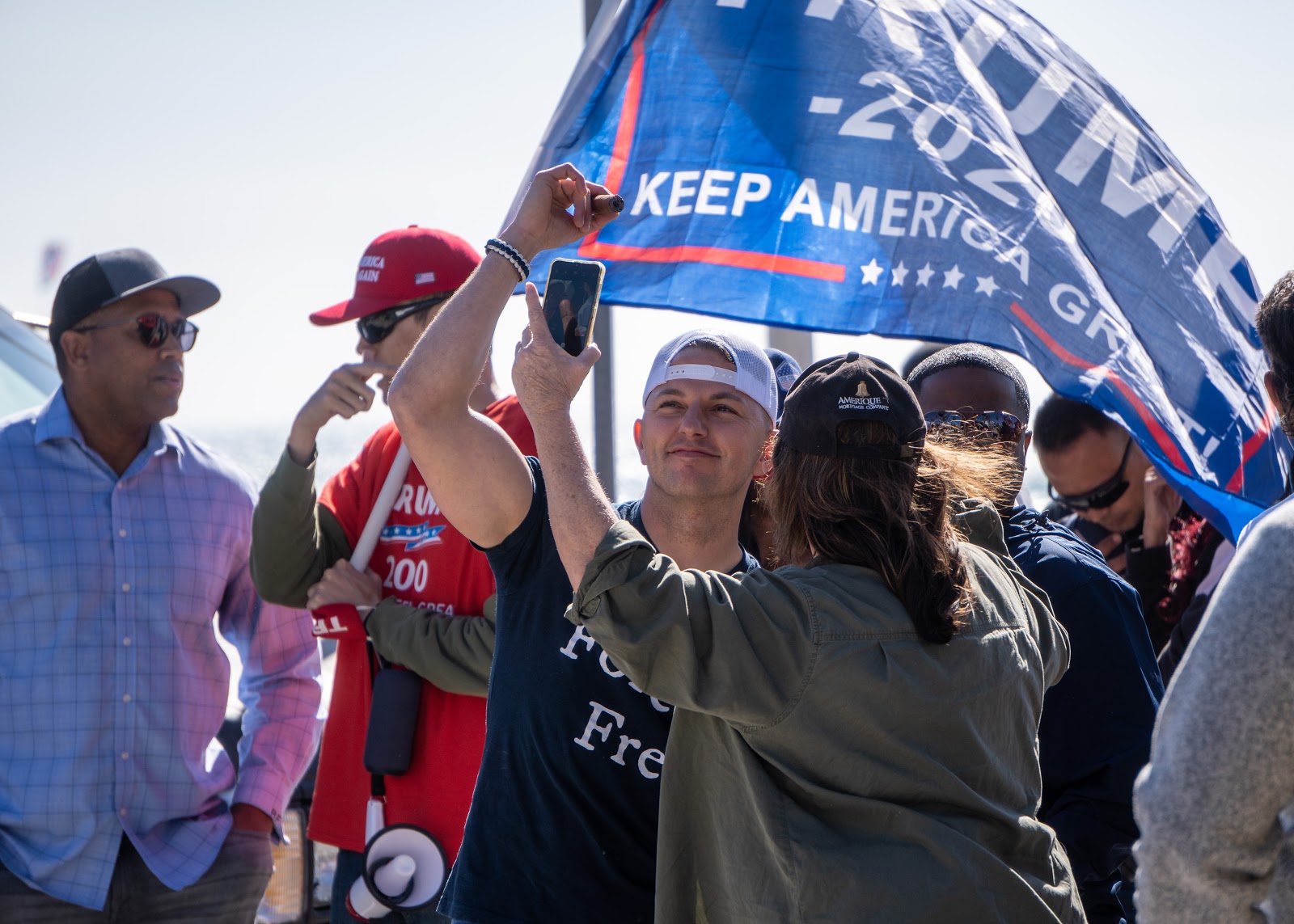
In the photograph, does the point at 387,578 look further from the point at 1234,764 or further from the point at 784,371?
the point at 1234,764

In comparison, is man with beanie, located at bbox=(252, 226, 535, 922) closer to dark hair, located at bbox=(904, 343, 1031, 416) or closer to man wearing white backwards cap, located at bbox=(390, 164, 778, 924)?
man wearing white backwards cap, located at bbox=(390, 164, 778, 924)

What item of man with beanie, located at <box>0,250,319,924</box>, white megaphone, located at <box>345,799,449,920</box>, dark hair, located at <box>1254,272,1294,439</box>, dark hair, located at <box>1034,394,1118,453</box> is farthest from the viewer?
dark hair, located at <box>1034,394,1118,453</box>

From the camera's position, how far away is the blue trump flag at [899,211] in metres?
3.61

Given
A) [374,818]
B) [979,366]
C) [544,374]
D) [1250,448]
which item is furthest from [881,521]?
[1250,448]

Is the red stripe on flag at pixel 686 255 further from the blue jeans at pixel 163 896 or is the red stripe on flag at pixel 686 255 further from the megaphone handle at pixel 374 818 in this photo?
the blue jeans at pixel 163 896

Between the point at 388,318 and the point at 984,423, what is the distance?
173 centimetres

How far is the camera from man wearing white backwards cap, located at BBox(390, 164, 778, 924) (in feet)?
7.70

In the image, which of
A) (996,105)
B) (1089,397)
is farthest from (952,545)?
(996,105)

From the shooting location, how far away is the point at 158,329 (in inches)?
154

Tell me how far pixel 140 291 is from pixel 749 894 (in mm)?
2929

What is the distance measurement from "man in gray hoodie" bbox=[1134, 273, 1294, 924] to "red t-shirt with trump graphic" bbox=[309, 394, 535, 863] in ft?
6.68

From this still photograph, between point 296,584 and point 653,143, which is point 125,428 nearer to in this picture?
point 296,584

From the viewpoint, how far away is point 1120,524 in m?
4.62

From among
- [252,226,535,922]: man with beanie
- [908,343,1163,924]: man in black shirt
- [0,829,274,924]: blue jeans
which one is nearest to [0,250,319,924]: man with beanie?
[0,829,274,924]: blue jeans
